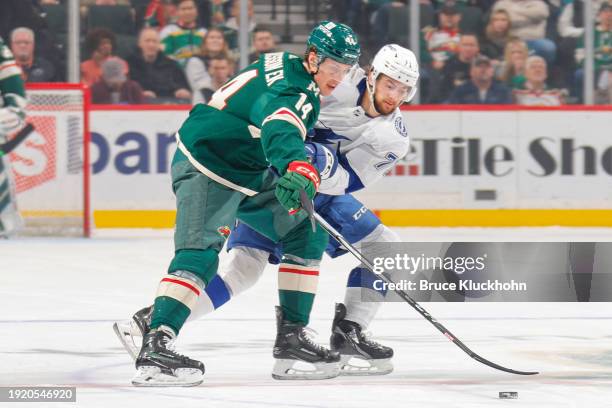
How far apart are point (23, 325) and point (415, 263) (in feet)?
5.62

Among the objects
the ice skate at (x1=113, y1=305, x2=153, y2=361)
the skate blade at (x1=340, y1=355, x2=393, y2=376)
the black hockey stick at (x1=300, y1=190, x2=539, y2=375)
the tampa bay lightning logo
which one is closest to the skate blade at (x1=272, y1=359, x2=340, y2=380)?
the skate blade at (x1=340, y1=355, x2=393, y2=376)

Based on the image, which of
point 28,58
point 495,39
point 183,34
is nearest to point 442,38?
point 495,39

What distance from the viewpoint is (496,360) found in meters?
5.10

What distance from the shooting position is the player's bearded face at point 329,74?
4.54 meters

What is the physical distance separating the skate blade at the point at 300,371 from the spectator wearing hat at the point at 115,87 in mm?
5830

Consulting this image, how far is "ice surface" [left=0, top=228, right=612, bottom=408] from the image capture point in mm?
4328

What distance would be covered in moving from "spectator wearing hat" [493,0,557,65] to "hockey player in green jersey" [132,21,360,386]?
21.0ft

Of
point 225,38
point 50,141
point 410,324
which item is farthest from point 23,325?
point 225,38

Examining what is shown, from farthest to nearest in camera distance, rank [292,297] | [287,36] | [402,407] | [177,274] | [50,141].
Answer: [287,36] → [50,141] → [292,297] → [177,274] → [402,407]

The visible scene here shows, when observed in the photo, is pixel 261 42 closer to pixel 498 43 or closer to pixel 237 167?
pixel 498 43

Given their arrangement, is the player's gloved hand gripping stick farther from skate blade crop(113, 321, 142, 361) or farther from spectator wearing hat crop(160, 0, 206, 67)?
spectator wearing hat crop(160, 0, 206, 67)

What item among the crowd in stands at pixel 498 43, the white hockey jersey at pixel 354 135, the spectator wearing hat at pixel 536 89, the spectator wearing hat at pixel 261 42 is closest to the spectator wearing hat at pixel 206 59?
the spectator wearing hat at pixel 261 42

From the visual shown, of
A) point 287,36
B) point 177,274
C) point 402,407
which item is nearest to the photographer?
point 402,407

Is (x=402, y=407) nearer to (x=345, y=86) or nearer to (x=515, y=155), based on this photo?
(x=345, y=86)
